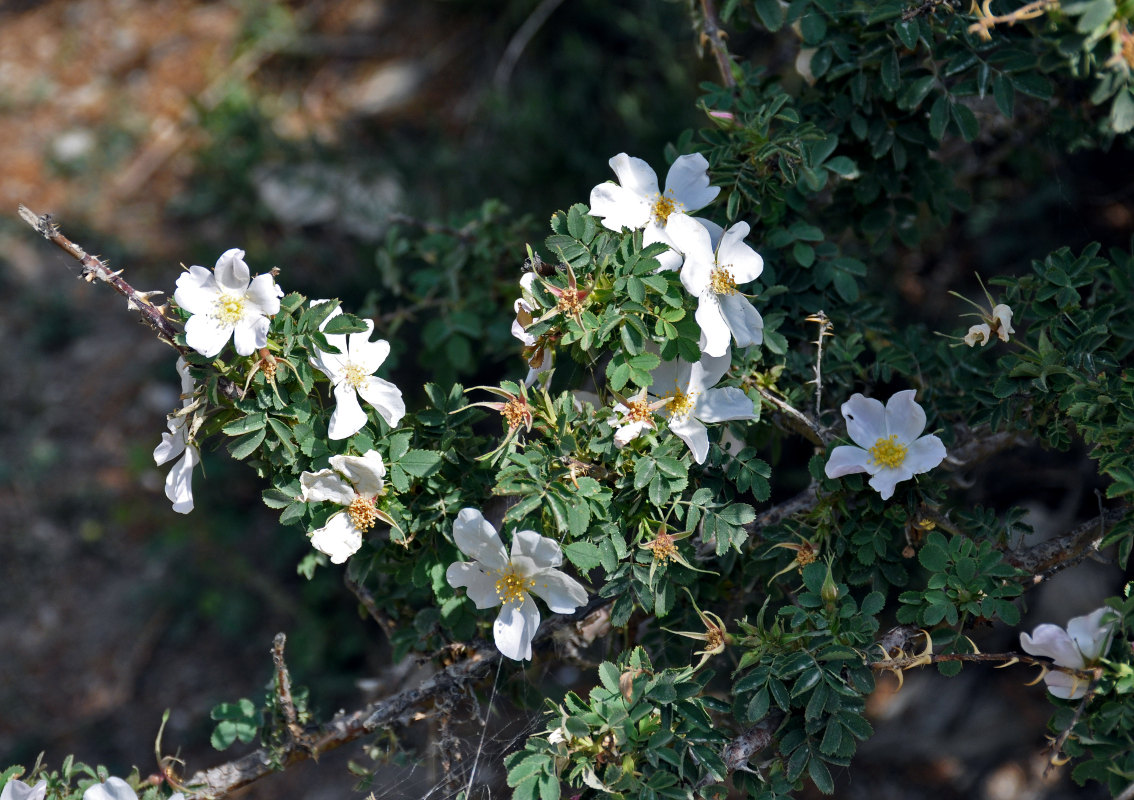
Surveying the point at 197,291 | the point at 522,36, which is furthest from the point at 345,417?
the point at 522,36

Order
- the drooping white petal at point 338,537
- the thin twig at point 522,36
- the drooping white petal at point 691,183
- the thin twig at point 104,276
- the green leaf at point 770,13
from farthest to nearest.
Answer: the thin twig at point 522,36
the green leaf at point 770,13
the drooping white petal at point 691,183
the drooping white petal at point 338,537
the thin twig at point 104,276

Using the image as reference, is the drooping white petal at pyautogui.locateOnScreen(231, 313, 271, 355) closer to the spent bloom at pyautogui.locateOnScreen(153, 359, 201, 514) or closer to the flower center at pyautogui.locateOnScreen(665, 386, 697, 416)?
the spent bloom at pyautogui.locateOnScreen(153, 359, 201, 514)

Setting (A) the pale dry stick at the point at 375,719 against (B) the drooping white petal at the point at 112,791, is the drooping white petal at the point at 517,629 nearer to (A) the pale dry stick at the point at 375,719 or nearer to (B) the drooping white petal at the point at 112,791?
(A) the pale dry stick at the point at 375,719

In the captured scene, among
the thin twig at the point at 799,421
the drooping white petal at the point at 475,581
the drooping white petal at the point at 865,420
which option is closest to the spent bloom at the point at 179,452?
the drooping white petal at the point at 475,581

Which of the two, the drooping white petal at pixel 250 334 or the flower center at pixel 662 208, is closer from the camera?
the drooping white petal at pixel 250 334

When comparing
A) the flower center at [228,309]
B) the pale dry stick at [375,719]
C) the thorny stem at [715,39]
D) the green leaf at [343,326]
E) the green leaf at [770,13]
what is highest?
the green leaf at [770,13]

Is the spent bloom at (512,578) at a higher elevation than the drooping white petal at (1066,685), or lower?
higher
